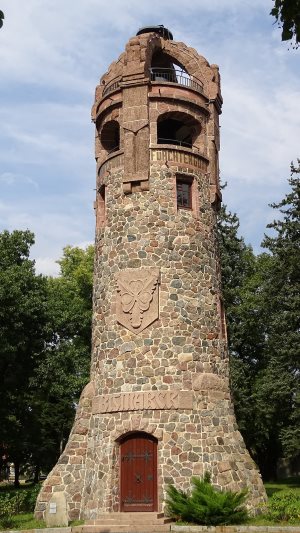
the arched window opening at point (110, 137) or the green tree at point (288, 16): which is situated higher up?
the arched window opening at point (110, 137)

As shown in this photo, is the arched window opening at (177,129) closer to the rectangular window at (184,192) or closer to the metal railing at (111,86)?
the rectangular window at (184,192)

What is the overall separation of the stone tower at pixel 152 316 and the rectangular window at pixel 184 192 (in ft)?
0.13

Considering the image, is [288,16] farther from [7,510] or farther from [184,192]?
[7,510]

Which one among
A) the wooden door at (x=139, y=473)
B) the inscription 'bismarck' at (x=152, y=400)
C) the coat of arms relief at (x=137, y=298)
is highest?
the coat of arms relief at (x=137, y=298)

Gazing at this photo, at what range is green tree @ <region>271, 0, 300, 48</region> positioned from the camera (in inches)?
299

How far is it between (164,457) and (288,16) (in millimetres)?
13108

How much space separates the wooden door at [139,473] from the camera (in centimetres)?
1755

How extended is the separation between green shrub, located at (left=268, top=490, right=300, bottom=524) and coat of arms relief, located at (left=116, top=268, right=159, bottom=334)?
6242 mm

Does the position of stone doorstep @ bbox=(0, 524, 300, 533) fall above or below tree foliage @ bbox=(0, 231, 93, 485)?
below

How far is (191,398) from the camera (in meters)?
18.1

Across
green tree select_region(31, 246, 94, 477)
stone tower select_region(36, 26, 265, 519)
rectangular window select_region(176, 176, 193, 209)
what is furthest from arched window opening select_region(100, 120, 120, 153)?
green tree select_region(31, 246, 94, 477)

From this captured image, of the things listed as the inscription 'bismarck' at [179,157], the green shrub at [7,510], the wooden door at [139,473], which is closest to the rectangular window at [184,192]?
the inscription 'bismarck' at [179,157]

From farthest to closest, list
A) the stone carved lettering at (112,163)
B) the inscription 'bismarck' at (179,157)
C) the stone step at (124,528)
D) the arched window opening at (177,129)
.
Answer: the arched window opening at (177,129) < the stone carved lettering at (112,163) < the inscription 'bismarck' at (179,157) < the stone step at (124,528)

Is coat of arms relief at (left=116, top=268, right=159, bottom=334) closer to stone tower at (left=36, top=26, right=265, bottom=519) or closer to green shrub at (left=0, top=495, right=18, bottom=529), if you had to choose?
stone tower at (left=36, top=26, right=265, bottom=519)
